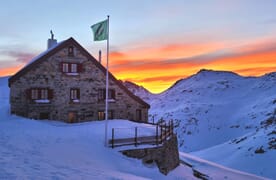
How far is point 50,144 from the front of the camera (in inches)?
666

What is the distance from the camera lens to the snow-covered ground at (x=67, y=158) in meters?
10.8

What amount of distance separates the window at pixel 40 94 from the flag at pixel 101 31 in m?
11.8

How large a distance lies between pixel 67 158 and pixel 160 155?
8.19 meters

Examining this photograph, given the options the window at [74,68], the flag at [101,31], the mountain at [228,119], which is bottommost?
the mountain at [228,119]

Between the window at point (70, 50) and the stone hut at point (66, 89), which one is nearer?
the stone hut at point (66, 89)

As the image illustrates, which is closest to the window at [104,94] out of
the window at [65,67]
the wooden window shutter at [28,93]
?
the window at [65,67]

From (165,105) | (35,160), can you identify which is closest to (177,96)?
(165,105)

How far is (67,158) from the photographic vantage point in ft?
47.1

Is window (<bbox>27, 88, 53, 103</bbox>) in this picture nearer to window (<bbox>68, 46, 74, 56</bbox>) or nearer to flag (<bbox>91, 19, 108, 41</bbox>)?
window (<bbox>68, 46, 74, 56</bbox>)

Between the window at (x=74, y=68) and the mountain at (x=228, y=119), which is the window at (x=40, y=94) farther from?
the mountain at (x=228, y=119)

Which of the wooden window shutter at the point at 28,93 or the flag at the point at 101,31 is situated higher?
the flag at the point at 101,31

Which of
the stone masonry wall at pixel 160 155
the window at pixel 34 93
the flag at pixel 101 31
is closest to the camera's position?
the stone masonry wall at pixel 160 155

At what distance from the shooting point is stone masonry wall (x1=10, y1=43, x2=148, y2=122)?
28.1 metres

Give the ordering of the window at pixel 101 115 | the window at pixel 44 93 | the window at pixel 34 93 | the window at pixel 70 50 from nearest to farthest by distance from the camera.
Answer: the window at pixel 34 93, the window at pixel 44 93, the window at pixel 70 50, the window at pixel 101 115
